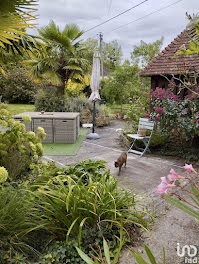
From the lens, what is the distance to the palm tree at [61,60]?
11.2 m

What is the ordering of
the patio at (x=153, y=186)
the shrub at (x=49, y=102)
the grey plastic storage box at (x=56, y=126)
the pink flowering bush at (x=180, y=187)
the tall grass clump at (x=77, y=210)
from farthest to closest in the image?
the shrub at (x=49, y=102)
the grey plastic storage box at (x=56, y=126)
the patio at (x=153, y=186)
the tall grass clump at (x=77, y=210)
the pink flowering bush at (x=180, y=187)

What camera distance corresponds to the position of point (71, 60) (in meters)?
11.5

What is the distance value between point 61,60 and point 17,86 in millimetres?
10527

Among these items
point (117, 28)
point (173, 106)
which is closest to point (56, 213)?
point (173, 106)

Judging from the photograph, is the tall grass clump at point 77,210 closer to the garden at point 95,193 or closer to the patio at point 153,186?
the garden at point 95,193

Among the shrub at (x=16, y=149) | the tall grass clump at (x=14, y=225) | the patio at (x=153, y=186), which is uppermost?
the shrub at (x=16, y=149)

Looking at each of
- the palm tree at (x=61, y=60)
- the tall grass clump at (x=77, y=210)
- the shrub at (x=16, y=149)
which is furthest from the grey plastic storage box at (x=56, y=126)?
the palm tree at (x=61, y=60)

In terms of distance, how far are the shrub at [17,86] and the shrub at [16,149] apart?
18.2 meters

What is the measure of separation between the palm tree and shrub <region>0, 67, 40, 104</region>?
9.54m

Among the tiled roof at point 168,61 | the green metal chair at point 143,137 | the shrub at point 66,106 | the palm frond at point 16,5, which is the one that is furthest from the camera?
the shrub at point 66,106

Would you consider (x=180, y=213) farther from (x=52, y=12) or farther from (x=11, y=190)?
(x=52, y=12)

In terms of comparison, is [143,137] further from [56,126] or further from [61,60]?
[61,60]

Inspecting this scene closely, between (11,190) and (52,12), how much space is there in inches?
481

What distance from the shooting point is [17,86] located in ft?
68.3
